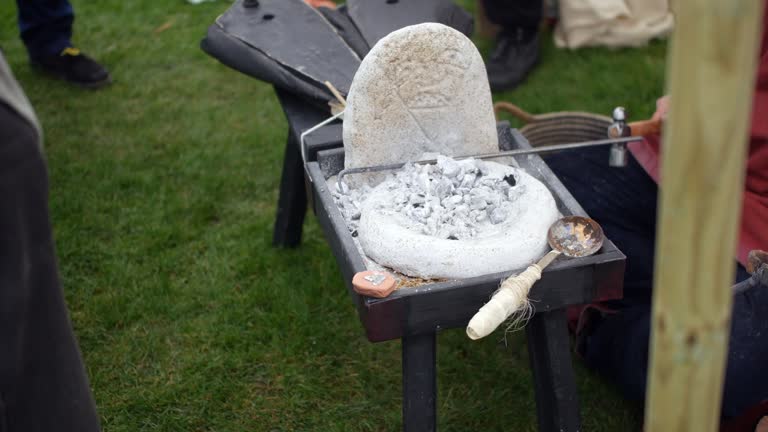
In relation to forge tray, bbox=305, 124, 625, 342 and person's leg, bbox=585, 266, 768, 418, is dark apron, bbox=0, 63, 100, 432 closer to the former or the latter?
forge tray, bbox=305, 124, 625, 342

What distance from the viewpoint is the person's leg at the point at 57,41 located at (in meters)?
3.88

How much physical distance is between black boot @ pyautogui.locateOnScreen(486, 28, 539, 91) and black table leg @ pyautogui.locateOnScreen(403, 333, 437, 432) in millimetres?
2370

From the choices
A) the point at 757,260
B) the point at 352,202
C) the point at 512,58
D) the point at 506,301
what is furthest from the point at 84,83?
the point at 757,260

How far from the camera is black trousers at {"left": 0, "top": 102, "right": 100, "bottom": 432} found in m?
1.15

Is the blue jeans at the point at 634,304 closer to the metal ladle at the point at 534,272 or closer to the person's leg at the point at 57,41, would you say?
the metal ladle at the point at 534,272

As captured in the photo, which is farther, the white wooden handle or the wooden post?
the white wooden handle

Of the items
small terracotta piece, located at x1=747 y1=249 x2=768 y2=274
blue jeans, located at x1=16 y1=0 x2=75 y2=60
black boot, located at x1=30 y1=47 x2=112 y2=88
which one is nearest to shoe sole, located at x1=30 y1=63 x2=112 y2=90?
black boot, located at x1=30 y1=47 x2=112 y2=88

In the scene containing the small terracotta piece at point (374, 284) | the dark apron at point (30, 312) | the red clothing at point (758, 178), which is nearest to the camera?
the dark apron at point (30, 312)

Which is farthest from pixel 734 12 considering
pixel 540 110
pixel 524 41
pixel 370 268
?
pixel 524 41

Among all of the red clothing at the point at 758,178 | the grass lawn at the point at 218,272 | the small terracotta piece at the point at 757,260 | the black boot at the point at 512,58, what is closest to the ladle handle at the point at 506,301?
the small terracotta piece at the point at 757,260


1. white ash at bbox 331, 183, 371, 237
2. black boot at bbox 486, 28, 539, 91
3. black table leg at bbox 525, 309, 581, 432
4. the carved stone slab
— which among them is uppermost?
the carved stone slab

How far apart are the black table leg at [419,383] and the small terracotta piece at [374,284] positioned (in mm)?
183

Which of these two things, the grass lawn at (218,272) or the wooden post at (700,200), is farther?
the grass lawn at (218,272)

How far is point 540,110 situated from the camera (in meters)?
3.62
